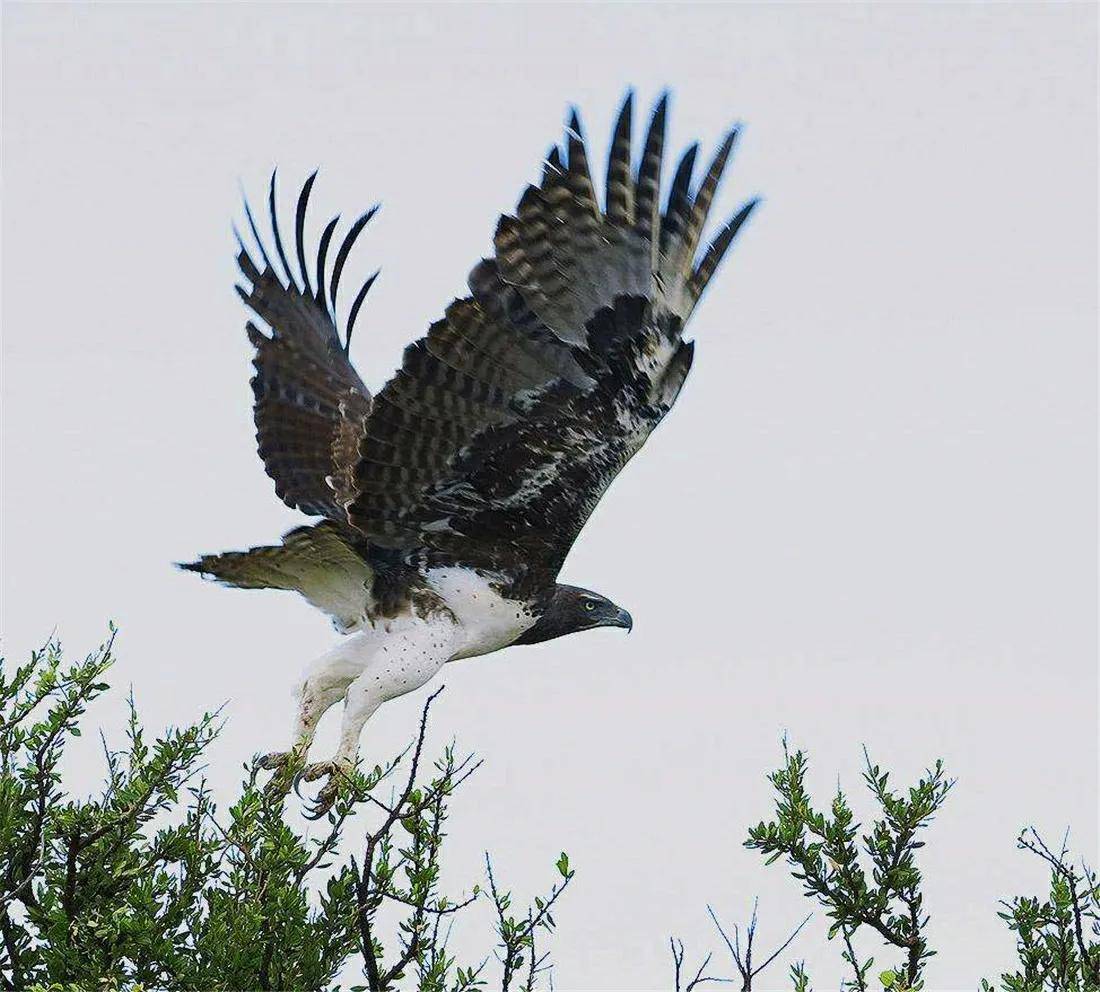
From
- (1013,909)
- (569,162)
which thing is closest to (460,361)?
(569,162)

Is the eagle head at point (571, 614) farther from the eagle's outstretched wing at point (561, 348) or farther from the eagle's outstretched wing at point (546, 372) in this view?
the eagle's outstretched wing at point (561, 348)

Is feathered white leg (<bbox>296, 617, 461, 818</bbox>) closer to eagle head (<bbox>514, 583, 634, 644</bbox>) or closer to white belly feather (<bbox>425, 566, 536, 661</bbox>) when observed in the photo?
white belly feather (<bbox>425, 566, 536, 661</bbox>)

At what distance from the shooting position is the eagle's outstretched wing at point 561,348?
636 cm

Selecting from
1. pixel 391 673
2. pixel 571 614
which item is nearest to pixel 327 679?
pixel 391 673

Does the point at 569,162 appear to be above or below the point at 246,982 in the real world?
above

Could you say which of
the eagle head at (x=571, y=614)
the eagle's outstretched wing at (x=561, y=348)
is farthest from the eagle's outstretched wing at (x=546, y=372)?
the eagle head at (x=571, y=614)

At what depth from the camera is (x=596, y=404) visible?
654cm

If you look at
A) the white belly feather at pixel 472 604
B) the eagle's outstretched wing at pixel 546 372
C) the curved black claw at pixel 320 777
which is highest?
the eagle's outstretched wing at pixel 546 372

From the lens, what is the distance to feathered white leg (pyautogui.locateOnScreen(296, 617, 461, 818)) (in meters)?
6.70

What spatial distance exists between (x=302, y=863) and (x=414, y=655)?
152 centimetres

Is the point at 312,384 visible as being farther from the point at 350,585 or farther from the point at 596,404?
the point at 596,404

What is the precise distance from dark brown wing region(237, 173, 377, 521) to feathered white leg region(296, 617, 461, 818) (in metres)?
0.81

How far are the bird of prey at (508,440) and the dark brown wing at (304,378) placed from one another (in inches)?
5.7

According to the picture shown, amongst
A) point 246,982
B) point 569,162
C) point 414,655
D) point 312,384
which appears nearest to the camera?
point 246,982
